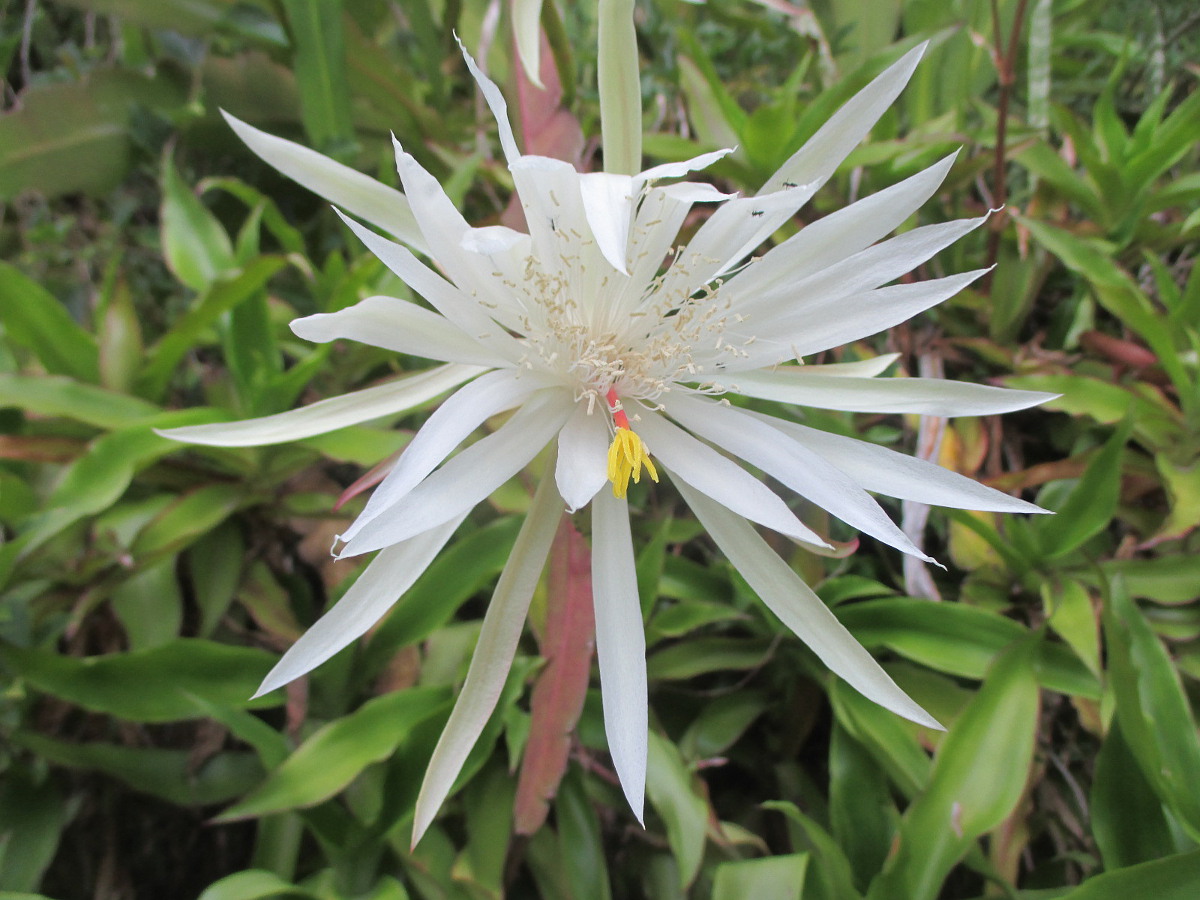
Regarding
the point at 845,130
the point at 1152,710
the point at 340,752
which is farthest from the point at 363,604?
the point at 1152,710

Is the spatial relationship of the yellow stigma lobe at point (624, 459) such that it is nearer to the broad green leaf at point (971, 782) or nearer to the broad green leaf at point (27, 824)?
the broad green leaf at point (971, 782)

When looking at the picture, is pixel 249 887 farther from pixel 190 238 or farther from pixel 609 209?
pixel 190 238

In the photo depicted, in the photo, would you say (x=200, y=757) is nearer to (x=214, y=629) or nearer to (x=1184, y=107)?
(x=214, y=629)

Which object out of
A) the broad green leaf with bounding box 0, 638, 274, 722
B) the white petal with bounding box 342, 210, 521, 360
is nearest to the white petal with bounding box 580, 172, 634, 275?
the white petal with bounding box 342, 210, 521, 360

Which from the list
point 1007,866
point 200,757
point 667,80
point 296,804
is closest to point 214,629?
point 200,757

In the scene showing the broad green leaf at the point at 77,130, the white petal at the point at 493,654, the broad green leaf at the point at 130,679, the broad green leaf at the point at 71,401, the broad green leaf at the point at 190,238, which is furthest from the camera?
the broad green leaf at the point at 77,130

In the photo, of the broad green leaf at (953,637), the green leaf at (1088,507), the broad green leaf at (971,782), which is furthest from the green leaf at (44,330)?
the green leaf at (1088,507)
